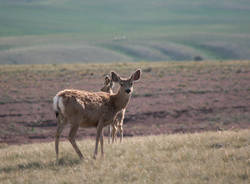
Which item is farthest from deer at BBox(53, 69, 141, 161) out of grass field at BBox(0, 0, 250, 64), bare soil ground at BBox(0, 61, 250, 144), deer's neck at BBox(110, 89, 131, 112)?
grass field at BBox(0, 0, 250, 64)

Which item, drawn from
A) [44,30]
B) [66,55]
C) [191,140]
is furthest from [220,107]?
[44,30]

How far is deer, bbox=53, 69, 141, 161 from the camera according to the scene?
11.4m

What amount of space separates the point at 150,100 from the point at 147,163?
19757 millimetres

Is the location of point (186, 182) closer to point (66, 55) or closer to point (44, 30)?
point (66, 55)

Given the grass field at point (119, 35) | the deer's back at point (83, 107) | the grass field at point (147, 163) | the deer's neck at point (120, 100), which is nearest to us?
the grass field at point (147, 163)

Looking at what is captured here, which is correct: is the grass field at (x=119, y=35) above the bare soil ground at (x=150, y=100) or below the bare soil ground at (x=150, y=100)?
below

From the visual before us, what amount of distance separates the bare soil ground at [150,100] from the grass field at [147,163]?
8.44 meters

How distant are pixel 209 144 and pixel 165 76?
28113mm

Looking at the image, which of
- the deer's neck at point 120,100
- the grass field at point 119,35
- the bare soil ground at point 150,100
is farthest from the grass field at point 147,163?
the grass field at point 119,35

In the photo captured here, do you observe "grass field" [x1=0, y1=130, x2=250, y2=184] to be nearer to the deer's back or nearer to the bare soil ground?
the deer's back

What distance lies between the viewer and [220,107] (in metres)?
28.1

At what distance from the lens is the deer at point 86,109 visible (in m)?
11.4

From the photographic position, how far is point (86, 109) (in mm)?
11711

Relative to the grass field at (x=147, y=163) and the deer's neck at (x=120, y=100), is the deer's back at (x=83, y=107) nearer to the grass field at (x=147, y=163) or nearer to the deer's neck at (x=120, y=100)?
the deer's neck at (x=120, y=100)
